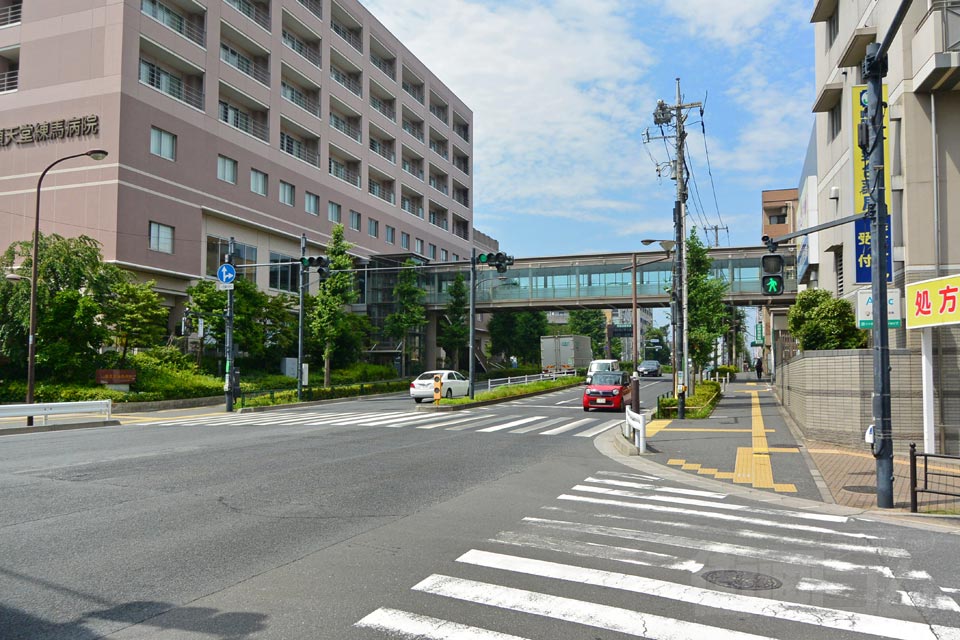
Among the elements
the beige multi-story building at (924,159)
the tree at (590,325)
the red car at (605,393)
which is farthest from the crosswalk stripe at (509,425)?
the tree at (590,325)

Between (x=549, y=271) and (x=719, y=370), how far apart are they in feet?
57.7

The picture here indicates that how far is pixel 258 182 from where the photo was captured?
43031 mm

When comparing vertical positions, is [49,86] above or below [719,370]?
above

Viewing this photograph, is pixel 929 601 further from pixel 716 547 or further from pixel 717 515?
pixel 717 515

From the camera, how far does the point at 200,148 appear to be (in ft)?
124

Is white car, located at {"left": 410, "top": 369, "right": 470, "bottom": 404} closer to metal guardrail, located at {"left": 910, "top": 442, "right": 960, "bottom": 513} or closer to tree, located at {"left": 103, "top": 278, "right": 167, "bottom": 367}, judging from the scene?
tree, located at {"left": 103, "top": 278, "right": 167, "bottom": 367}

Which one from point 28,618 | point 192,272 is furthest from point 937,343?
point 192,272

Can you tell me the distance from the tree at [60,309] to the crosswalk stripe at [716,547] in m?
26.4

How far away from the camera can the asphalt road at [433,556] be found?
16.4ft

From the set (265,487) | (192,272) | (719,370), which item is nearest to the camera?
(265,487)

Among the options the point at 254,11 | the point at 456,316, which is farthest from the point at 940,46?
the point at 456,316

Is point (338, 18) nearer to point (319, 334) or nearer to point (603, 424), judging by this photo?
point (319, 334)

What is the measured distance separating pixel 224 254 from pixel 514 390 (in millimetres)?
17893

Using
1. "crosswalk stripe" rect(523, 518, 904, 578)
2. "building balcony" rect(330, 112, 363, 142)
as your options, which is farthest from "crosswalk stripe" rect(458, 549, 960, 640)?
"building balcony" rect(330, 112, 363, 142)
